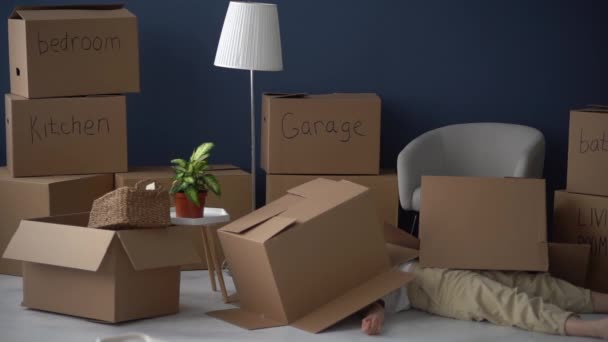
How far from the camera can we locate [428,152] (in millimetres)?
4145

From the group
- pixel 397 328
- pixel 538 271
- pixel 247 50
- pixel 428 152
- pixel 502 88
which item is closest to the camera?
pixel 397 328

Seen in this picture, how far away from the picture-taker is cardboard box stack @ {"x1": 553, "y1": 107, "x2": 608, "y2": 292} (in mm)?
3768

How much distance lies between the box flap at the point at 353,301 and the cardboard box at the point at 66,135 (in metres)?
1.18

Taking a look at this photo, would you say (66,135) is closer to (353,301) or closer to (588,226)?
(353,301)

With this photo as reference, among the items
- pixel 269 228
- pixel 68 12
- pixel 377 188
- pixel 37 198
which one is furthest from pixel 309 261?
pixel 68 12

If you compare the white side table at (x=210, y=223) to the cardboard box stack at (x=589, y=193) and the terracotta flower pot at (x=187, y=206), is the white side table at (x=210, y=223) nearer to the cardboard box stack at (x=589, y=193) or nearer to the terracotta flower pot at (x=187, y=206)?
the terracotta flower pot at (x=187, y=206)

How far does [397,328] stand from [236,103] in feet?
5.11

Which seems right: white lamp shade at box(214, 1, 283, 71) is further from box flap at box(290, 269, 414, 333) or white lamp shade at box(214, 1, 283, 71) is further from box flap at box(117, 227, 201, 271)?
box flap at box(290, 269, 414, 333)

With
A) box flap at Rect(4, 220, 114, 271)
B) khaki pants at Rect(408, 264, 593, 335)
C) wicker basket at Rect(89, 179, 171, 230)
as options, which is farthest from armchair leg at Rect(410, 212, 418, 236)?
box flap at Rect(4, 220, 114, 271)

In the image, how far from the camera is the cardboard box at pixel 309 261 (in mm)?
3178

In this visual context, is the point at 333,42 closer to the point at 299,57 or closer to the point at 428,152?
the point at 299,57

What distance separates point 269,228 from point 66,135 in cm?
110

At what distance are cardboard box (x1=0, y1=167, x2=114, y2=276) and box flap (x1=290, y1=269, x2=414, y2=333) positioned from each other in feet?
3.69

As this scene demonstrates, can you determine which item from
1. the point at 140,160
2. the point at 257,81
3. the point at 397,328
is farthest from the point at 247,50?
the point at 397,328
